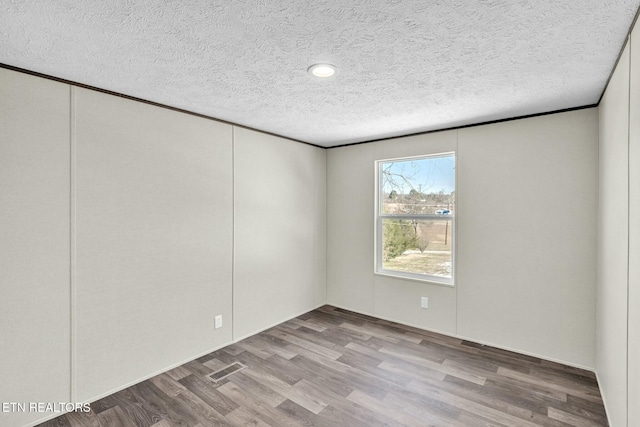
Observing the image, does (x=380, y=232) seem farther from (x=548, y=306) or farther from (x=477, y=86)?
(x=477, y=86)

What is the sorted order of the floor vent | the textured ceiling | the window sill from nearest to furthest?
the textured ceiling → the floor vent → the window sill

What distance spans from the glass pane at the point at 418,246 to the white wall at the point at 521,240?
187 mm

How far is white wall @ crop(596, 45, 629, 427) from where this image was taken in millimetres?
1788

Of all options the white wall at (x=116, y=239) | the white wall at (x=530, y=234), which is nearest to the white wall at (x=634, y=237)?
the white wall at (x=530, y=234)

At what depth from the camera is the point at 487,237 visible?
132 inches

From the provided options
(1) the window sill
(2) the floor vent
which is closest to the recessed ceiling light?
(2) the floor vent

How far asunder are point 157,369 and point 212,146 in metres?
2.07

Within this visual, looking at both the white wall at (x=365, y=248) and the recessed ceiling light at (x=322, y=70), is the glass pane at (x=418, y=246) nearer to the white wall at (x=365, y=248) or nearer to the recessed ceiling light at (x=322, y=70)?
the white wall at (x=365, y=248)

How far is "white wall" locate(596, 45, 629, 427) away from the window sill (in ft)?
4.38

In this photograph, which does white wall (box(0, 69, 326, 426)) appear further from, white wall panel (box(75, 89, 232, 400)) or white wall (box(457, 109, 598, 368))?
white wall (box(457, 109, 598, 368))

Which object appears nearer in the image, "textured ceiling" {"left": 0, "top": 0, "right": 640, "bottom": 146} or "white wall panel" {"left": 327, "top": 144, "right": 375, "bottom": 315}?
"textured ceiling" {"left": 0, "top": 0, "right": 640, "bottom": 146}

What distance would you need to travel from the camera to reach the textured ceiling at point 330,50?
1.47 meters

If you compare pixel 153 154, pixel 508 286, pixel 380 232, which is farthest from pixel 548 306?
pixel 153 154

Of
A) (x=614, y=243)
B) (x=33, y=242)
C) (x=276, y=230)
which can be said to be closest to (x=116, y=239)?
(x=33, y=242)
